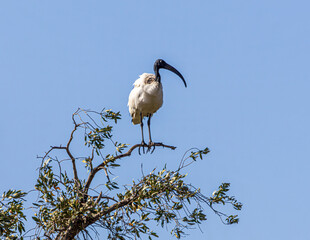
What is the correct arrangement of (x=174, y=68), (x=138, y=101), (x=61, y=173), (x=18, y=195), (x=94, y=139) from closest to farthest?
(x=18, y=195)
(x=61, y=173)
(x=94, y=139)
(x=138, y=101)
(x=174, y=68)

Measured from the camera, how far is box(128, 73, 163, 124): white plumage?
9.54 metres

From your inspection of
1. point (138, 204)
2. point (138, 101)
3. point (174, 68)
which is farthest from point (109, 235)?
point (174, 68)

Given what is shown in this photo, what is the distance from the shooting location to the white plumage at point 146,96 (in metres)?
9.54

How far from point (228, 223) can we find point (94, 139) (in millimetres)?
1671

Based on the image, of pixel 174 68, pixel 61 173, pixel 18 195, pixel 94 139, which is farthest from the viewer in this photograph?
pixel 174 68

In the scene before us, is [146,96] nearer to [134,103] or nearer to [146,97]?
[146,97]

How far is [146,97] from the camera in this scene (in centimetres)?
954

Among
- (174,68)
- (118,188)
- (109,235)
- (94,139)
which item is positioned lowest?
(109,235)

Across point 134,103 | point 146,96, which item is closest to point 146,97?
point 146,96

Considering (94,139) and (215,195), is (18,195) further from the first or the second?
(215,195)

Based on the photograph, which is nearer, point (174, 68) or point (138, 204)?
point (138, 204)

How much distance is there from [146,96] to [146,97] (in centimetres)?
1

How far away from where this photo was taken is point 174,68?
10.3 m

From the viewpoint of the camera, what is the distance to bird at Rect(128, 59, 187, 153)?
9539mm
